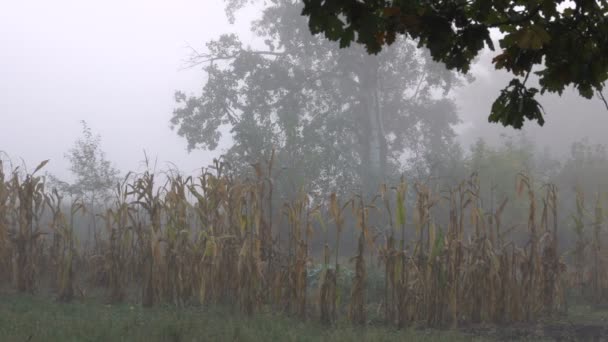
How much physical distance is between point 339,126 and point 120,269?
15565 mm

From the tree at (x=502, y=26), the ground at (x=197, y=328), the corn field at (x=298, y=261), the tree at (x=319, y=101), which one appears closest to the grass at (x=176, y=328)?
the ground at (x=197, y=328)

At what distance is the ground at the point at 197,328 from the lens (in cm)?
609

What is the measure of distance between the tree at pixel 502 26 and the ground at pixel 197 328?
3.71 metres

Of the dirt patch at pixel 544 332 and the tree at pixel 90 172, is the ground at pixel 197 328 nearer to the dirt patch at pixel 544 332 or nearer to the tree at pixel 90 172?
the dirt patch at pixel 544 332

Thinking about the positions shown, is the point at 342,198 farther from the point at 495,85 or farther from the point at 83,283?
the point at 495,85

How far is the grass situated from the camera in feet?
19.9

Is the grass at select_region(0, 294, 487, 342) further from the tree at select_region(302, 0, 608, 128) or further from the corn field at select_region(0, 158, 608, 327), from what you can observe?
the tree at select_region(302, 0, 608, 128)

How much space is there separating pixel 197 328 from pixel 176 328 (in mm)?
221

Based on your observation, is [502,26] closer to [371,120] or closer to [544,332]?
[544,332]

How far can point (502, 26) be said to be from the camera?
2.76 metres

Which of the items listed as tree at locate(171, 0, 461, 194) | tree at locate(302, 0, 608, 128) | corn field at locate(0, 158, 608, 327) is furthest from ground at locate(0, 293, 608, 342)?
tree at locate(171, 0, 461, 194)

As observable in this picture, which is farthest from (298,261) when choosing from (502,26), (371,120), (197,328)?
(371,120)

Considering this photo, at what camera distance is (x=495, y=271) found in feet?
23.3

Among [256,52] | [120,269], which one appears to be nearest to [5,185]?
[120,269]
